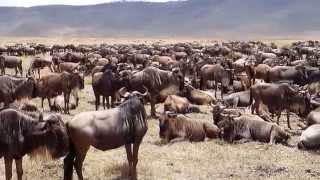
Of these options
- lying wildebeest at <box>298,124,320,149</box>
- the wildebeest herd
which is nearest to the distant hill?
the wildebeest herd

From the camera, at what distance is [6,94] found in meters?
15.1

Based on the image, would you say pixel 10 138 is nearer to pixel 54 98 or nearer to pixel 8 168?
pixel 8 168

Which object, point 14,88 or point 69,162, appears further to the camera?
point 14,88

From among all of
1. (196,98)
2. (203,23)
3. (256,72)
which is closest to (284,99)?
(196,98)

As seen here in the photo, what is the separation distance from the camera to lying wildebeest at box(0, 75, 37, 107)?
15.1 metres

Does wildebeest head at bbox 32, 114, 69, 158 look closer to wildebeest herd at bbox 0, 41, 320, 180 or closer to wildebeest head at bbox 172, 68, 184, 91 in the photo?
wildebeest herd at bbox 0, 41, 320, 180

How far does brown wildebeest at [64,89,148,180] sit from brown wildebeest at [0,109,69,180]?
0.22 metres

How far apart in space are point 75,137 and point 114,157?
2.42m

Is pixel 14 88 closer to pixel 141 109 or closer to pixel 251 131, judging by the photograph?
pixel 141 109

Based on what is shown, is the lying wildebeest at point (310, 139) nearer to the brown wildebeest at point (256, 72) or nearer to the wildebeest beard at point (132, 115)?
the wildebeest beard at point (132, 115)

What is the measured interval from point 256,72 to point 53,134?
1540cm

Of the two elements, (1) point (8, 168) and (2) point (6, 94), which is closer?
(1) point (8, 168)

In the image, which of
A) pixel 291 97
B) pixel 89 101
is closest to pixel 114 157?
pixel 291 97

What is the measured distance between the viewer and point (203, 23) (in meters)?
177
